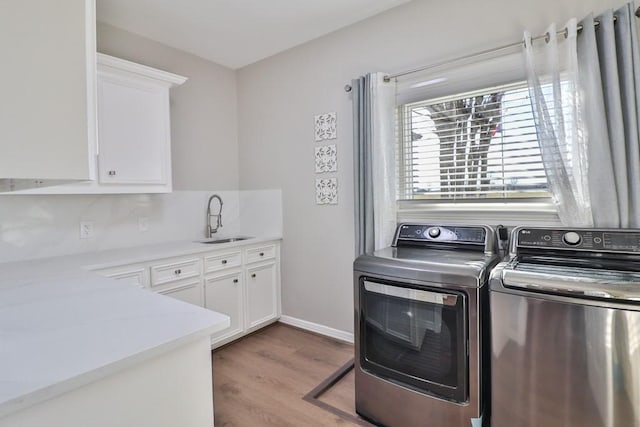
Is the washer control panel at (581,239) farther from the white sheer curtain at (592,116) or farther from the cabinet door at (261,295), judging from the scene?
the cabinet door at (261,295)

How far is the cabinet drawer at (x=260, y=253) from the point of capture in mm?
3057

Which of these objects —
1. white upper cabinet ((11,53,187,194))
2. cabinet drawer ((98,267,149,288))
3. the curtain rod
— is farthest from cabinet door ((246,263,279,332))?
the curtain rod

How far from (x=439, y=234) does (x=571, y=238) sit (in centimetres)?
69

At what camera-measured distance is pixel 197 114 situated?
3.29m

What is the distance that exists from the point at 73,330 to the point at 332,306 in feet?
7.49

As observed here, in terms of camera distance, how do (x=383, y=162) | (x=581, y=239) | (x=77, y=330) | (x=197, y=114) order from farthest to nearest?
(x=197, y=114) → (x=383, y=162) → (x=581, y=239) → (x=77, y=330)

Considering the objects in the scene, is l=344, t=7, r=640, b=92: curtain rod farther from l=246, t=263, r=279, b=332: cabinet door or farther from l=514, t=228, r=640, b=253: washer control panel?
l=246, t=263, r=279, b=332: cabinet door

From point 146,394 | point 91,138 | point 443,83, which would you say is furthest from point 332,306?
point 91,138

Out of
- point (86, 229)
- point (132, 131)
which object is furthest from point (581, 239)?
point (86, 229)

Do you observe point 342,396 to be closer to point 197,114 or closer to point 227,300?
point 227,300

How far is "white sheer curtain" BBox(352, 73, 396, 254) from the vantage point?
8.09ft

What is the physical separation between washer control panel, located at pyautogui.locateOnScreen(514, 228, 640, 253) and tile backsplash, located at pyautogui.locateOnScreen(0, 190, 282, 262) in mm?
2169

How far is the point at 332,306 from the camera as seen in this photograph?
301cm

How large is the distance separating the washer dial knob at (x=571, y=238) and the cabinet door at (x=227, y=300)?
2338 mm
